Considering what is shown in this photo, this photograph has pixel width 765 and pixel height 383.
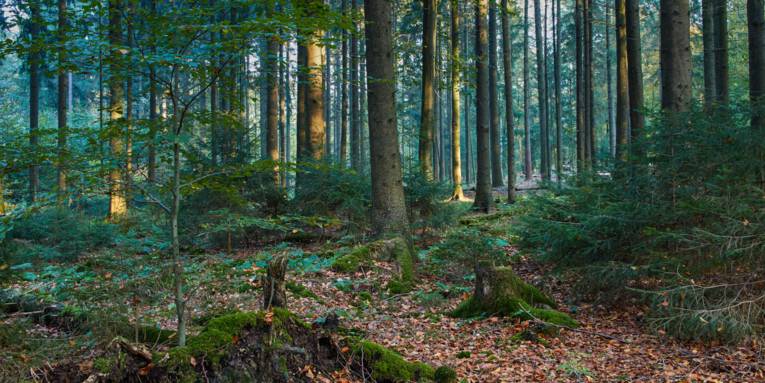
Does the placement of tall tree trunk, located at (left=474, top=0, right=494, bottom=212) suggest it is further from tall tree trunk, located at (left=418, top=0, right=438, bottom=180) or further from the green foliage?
the green foliage

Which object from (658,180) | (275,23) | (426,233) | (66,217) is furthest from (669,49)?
(66,217)

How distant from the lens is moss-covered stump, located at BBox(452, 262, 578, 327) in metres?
6.65

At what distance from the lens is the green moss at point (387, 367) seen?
4.23 m

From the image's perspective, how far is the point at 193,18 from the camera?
13.9 feet

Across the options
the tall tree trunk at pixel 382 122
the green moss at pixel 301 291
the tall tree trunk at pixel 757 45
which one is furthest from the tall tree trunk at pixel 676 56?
the green moss at pixel 301 291

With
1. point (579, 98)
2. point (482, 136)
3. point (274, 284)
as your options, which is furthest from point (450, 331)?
point (579, 98)

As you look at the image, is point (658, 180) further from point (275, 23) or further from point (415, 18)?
point (415, 18)

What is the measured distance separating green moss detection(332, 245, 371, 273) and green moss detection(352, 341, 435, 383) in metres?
4.00

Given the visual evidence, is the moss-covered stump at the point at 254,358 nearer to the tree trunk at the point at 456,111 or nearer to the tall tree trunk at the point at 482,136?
the tall tree trunk at the point at 482,136

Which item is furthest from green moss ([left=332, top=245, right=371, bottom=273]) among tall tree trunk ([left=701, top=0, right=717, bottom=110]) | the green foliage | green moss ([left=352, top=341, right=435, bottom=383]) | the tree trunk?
the tree trunk

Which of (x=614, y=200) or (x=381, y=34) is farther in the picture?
(x=381, y=34)

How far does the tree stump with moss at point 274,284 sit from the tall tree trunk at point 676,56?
7035mm

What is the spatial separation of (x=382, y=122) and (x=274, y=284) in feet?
16.9

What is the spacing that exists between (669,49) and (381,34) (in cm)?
489
